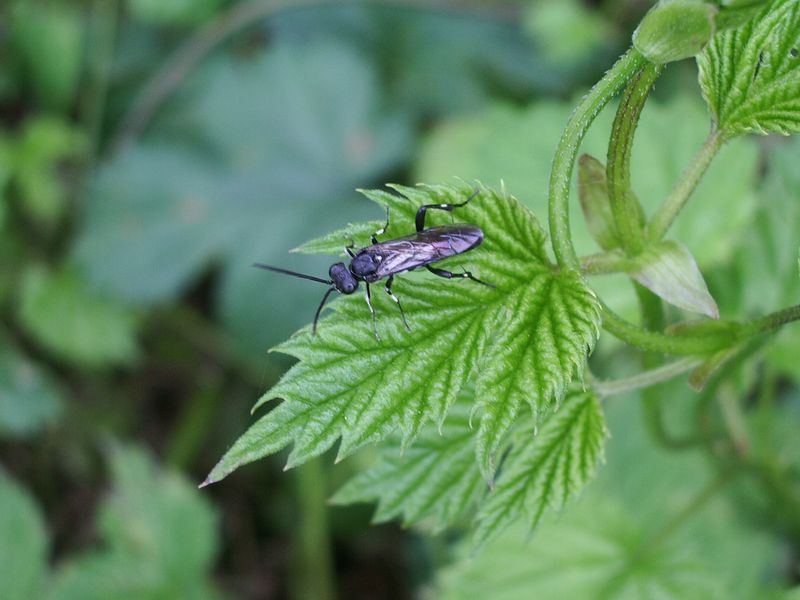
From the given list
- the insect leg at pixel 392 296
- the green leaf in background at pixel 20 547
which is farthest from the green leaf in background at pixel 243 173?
the insect leg at pixel 392 296

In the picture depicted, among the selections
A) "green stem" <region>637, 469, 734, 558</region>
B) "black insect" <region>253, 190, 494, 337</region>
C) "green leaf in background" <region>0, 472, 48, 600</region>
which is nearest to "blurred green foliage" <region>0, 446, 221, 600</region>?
"green leaf in background" <region>0, 472, 48, 600</region>

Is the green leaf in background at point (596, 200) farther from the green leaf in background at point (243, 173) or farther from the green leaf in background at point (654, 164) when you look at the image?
the green leaf in background at point (243, 173)

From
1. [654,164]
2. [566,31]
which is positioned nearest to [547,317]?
[654,164]

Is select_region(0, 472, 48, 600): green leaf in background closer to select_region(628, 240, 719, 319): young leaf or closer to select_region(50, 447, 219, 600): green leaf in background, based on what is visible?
select_region(50, 447, 219, 600): green leaf in background

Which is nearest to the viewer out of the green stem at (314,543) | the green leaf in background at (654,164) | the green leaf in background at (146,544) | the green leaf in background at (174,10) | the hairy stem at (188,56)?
the green leaf in background at (654,164)

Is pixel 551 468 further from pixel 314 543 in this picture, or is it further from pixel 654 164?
pixel 314 543

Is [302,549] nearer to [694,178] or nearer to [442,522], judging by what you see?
[442,522]
